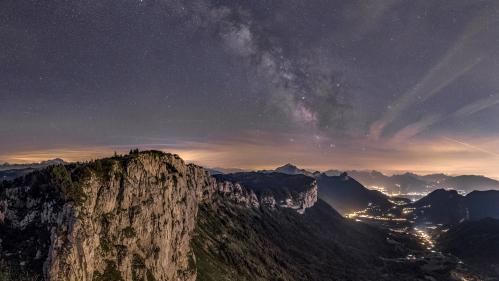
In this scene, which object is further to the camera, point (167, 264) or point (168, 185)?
point (168, 185)

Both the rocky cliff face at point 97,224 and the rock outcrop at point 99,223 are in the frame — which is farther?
the rock outcrop at point 99,223

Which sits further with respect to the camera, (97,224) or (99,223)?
(99,223)

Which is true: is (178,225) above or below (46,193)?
below

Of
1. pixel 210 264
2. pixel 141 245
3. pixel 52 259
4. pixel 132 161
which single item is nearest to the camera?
pixel 52 259

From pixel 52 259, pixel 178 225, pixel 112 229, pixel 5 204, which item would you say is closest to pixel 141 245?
pixel 112 229

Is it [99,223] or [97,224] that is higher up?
[99,223]

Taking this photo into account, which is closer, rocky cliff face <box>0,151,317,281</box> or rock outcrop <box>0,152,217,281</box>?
rocky cliff face <box>0,151,317,281</box>

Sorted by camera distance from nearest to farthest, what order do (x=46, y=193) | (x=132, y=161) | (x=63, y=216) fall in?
(x=63, y=216)
(x=46, y=193)
(x=132, y=161)

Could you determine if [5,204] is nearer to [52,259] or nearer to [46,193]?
[46,193]
